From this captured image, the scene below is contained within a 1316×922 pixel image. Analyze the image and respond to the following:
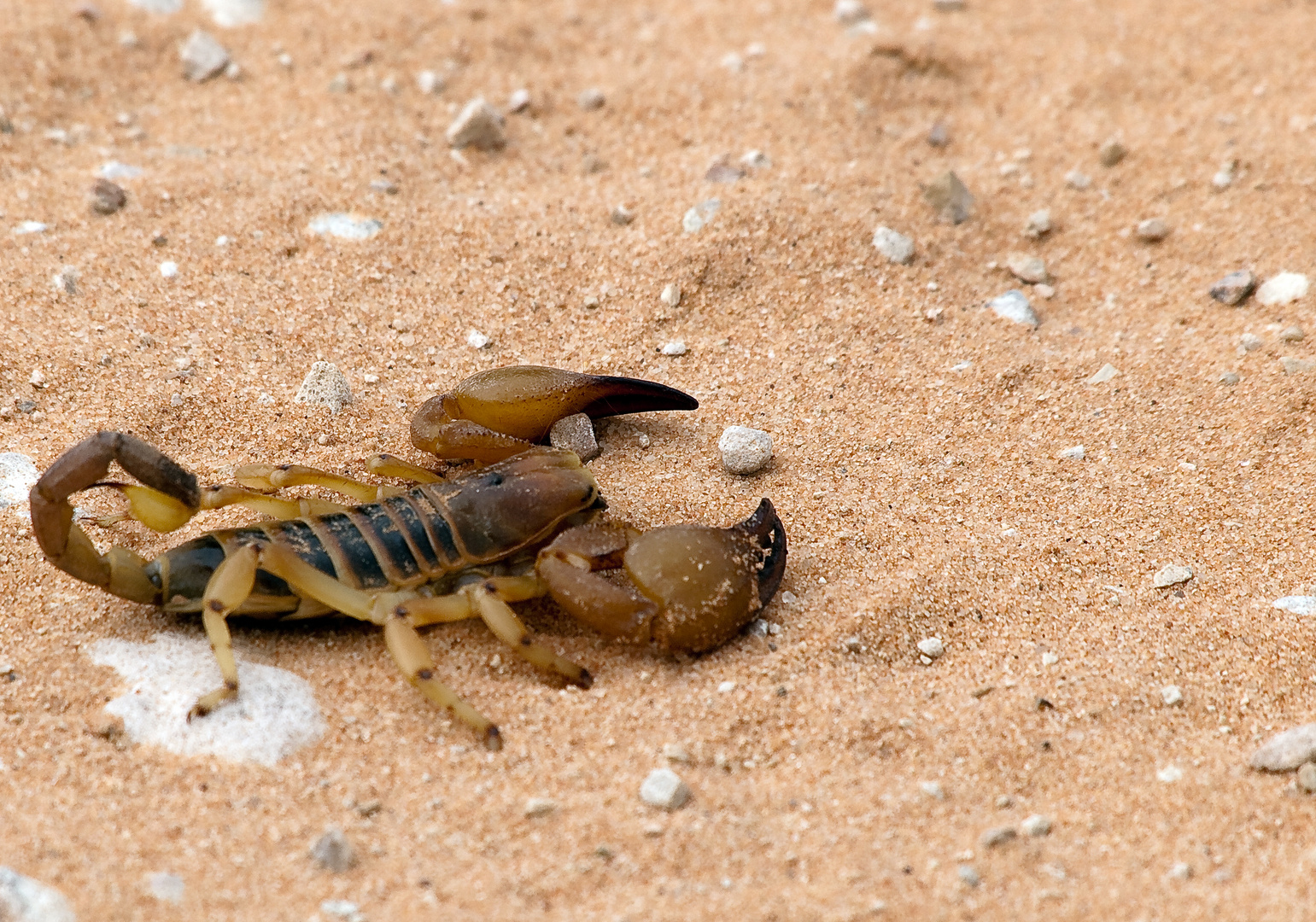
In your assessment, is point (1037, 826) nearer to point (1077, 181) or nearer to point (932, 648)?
point (932, 648)

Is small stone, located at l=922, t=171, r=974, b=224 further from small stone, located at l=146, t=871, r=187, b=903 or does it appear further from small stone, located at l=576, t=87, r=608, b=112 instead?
small stone, located at l=146, t=871, r=187, b=903

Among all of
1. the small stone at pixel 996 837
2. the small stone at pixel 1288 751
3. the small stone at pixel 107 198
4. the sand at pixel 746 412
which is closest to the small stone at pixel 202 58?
the sand at pixel 746 412

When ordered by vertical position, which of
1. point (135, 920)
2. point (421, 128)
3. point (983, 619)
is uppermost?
point (421, 128)

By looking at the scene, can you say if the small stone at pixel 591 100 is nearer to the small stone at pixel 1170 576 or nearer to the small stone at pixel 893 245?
the small stone at pixel 893 245

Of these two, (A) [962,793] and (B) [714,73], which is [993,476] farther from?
(B) [714,73]

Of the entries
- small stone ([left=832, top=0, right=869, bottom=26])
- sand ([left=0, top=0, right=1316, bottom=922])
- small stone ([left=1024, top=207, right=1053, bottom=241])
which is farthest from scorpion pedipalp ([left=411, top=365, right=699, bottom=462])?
small stone ([left=832, top=0, right=869, bottom=26])

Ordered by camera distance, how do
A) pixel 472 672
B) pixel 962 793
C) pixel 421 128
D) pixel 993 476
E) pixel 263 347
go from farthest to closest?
1. pixel 421 128
2. pixel 263 347
3. pixel 993 476
4. pixel 472 672
5. pixel 962 793

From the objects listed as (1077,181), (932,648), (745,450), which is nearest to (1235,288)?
(1077,181)

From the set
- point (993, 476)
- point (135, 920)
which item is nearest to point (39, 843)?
point (135, 920)
